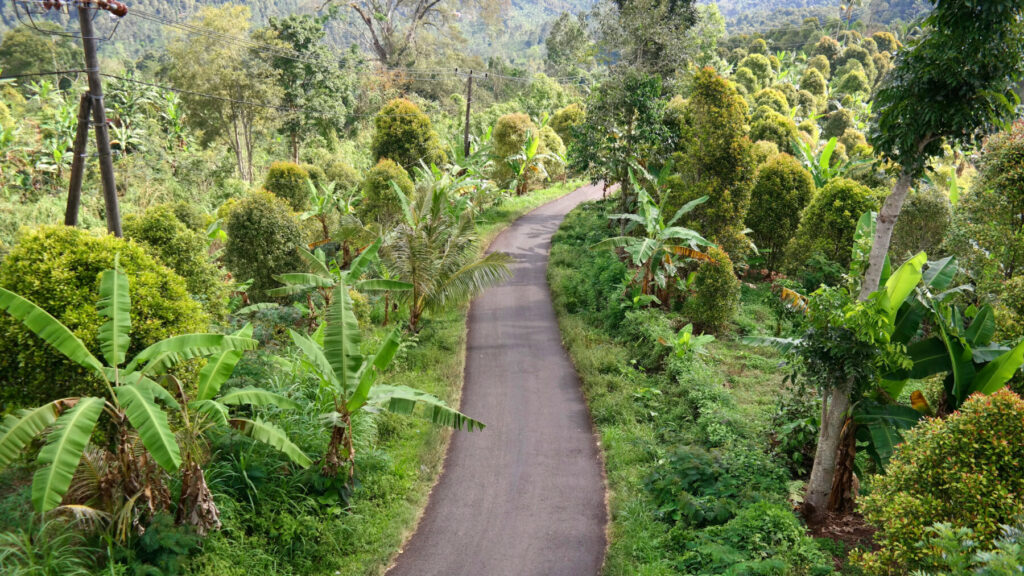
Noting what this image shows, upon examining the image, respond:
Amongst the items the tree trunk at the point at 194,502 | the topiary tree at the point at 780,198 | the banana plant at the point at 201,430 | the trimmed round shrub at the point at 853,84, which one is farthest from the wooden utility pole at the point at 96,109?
the trimmed round shrub at the point at 853,84

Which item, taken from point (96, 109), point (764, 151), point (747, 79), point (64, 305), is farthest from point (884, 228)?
point (747, 79)

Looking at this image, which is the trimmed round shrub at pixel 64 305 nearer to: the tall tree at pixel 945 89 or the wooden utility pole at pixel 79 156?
the wooden utility pole at pixel 79 156

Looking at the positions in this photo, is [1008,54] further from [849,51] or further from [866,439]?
[849,51]

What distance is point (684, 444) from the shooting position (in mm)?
9078

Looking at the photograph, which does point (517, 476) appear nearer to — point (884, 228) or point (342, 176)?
point (884, 228)

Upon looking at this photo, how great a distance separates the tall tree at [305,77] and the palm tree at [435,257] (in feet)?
50.3

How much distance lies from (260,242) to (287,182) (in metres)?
5.53

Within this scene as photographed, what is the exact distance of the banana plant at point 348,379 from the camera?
7527mm

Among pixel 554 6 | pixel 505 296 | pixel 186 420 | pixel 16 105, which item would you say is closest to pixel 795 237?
pixel 505 296

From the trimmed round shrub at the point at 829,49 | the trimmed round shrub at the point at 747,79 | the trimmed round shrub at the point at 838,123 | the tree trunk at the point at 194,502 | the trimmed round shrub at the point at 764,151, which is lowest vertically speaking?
the tree trunk at the point at 194,502

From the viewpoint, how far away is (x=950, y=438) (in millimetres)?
5066

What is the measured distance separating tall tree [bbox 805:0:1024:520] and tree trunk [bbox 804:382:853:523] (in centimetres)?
30

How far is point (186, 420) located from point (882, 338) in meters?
7.52

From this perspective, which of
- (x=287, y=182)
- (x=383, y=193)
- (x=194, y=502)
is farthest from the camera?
(x=383, y=193)
